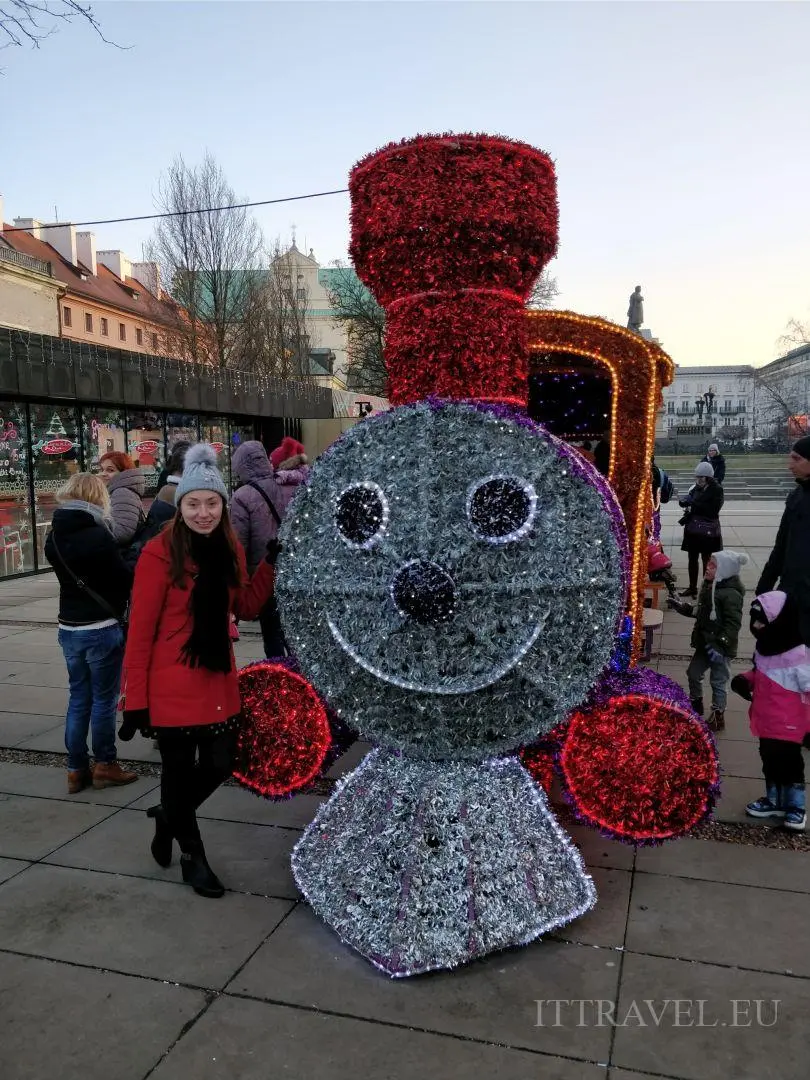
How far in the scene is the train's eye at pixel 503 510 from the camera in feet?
9.00

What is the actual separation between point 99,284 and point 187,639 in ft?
134

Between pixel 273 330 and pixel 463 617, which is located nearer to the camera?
pixel 463 617

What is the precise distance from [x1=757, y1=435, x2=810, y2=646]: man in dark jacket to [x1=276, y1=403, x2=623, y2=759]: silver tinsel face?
1910 mm

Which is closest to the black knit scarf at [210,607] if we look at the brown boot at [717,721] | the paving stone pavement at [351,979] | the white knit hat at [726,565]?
the paving stone pavement at [351,979]

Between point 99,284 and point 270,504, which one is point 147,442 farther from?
point 99,284

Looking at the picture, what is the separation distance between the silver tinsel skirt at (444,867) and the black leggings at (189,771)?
21.9 inches

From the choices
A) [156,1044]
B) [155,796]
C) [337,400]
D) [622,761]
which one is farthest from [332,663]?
[337,400]

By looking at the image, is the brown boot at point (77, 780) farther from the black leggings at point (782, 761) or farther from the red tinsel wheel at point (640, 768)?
the black leggings at point (782, 761)

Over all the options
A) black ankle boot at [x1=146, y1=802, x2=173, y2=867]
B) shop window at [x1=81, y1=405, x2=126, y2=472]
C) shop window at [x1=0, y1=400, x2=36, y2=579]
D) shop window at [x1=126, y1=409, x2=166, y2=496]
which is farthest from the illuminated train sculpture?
shop window at [x1=126, y1=409, x2=166, y2=496]

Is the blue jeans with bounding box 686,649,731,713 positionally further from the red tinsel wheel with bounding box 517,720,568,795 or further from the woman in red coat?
the woman in red coat

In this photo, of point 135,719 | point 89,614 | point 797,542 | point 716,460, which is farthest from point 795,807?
point 716,460

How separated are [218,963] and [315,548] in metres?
1.53

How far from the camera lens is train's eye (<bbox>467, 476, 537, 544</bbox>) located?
274 centimetres

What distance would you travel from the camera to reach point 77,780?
4.57 meters
